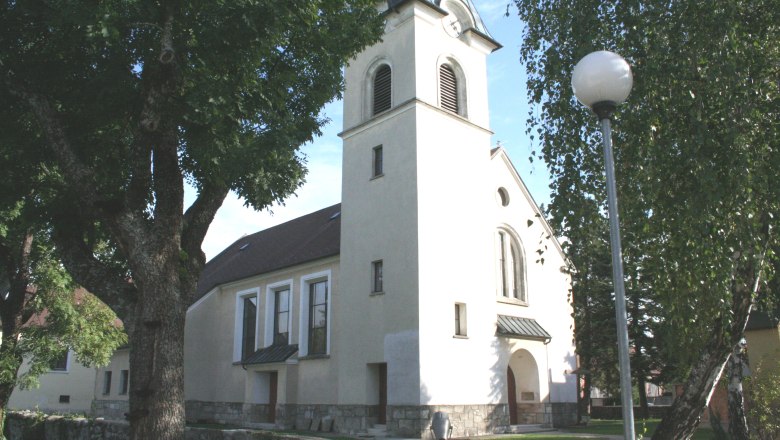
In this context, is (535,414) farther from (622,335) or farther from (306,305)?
(622,335)

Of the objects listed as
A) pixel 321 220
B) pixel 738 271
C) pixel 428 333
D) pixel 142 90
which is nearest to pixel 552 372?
pixel 428 333

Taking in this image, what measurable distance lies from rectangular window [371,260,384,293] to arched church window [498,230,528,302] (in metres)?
4.62

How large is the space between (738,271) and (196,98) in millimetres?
8659

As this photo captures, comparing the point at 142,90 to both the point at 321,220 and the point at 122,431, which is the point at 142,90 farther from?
the point at 321,220

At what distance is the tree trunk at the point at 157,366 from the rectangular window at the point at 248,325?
1725cm

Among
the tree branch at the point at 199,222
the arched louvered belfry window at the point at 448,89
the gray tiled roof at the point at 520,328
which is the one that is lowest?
the gray tiled roof at the point at 520,328

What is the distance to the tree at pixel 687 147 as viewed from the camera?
26.9 feet

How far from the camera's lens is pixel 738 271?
9391 millimetres

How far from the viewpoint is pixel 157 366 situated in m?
9.23

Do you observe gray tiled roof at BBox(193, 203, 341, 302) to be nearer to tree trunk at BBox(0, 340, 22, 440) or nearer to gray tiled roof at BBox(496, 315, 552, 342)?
gray tiled roof at BBox(496, 315, 552, 342)

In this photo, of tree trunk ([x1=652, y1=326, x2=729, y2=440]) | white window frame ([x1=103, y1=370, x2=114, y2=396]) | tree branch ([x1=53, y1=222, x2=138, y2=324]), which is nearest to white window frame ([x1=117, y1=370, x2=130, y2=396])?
white window frame ([x1=103, y1=370, x2=114, y2=396])

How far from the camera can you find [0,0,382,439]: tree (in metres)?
9.41

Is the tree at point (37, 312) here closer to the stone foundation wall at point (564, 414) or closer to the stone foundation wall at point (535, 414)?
the stone foundation wall at point (535, 414)

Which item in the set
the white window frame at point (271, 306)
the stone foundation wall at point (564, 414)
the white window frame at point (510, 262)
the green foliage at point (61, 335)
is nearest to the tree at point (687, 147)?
the white window frame at point (510, 262)
